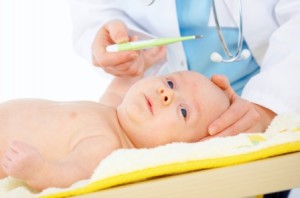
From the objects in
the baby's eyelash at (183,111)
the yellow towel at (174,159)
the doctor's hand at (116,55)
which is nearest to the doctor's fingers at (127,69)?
the doctor's hand at (116,55)

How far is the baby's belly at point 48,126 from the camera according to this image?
1.09 meters

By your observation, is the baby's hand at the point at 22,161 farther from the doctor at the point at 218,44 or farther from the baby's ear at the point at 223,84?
the baby's ear at the point at 223,84

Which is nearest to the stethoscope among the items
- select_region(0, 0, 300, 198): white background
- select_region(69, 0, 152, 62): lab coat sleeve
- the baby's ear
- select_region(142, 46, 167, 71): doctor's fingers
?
the baby's ear

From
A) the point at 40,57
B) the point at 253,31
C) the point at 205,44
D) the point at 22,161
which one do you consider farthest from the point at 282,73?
the point at 40,57

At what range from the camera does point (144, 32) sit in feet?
5.33

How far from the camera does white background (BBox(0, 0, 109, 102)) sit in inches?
78.4

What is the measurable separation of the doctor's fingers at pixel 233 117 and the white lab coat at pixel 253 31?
0.10 metres

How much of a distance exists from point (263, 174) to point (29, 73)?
4.51 feet

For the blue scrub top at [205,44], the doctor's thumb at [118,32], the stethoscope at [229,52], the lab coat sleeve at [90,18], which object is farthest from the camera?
the lab coat sleeve at [90,18]

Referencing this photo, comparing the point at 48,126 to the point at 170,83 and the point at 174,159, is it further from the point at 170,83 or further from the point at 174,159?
the point at 174,159

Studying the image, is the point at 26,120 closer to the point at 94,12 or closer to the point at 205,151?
the point at 205,151

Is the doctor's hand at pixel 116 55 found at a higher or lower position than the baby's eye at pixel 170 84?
higher

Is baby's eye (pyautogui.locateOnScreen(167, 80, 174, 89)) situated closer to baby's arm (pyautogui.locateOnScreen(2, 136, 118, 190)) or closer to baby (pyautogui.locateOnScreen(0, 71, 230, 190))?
baby (pyautogui.locateOnScreen(0, 71, 230, 190))

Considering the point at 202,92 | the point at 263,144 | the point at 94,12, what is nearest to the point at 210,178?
the point at 263,144
